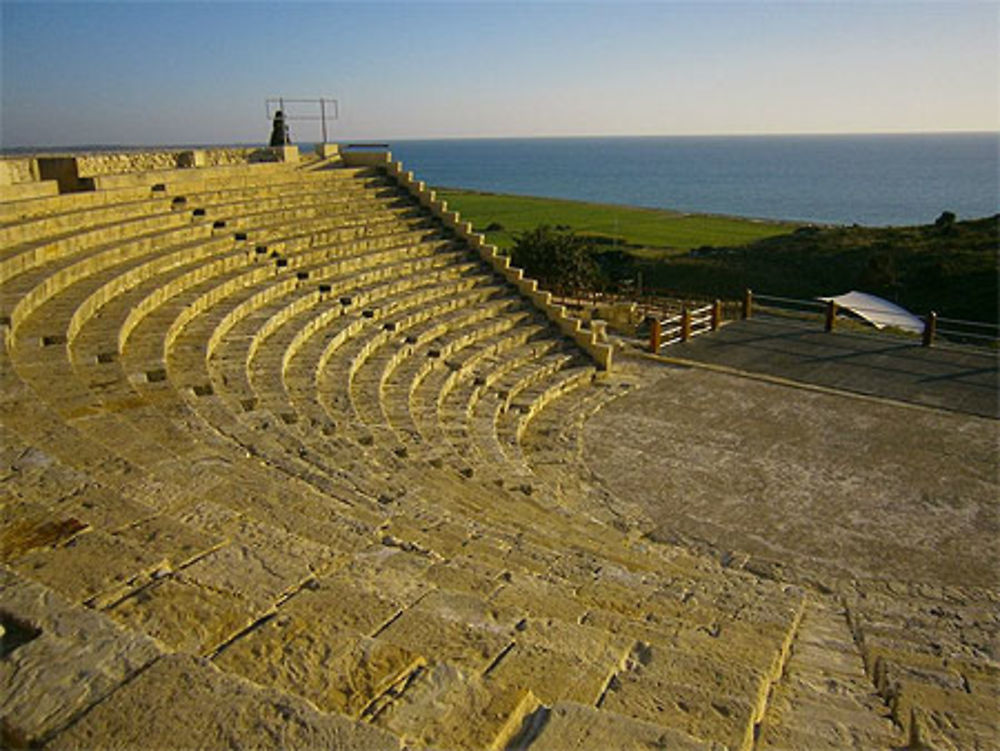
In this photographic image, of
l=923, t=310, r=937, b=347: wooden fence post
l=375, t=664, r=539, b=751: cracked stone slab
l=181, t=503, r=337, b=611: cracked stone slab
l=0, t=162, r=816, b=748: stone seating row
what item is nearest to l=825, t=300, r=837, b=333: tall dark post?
l=923, t=310, r=937, b=347: wooden fence post

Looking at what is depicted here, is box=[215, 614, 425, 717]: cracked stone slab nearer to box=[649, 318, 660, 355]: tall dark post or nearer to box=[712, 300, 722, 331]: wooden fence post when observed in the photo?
box=[649, 318, 660, 355]: tall dark post

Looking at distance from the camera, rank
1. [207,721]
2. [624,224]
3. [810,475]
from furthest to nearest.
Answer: [624,224] < [810,475] < [207,721]

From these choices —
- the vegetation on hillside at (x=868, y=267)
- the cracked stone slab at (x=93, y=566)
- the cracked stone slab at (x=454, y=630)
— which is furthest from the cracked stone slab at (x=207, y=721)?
the vegetation on hillside at (x=868, y=267)

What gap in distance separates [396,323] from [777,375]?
25.4ft

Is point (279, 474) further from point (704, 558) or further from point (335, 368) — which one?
point (335, 368)

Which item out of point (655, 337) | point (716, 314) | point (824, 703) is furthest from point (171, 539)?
point (716, 314)

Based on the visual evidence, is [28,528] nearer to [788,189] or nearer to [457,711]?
[457,711]

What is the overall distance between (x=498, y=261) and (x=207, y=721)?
608 inches

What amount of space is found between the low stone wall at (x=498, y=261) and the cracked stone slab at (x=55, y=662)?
42.7ft

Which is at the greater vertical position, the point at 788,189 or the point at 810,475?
the point at 788,189

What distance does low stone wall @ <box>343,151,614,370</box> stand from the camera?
15.6 m

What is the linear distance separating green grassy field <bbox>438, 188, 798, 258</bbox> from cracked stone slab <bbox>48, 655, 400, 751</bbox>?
4737 centimetres

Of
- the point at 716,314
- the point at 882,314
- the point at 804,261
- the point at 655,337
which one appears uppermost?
the point at 716,314

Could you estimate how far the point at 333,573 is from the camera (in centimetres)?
395
